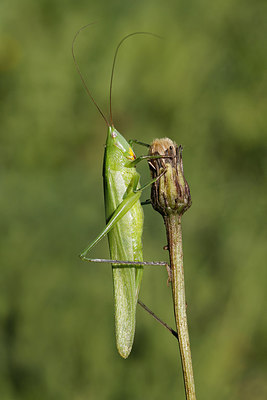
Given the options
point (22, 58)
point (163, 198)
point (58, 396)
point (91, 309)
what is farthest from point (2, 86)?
point (163, 198)

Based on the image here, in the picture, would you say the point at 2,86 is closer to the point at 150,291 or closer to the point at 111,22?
the point at 111,22

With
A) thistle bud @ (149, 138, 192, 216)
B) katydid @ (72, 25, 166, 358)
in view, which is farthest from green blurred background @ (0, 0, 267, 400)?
thistle bud @ (149, 138, 192, 216)

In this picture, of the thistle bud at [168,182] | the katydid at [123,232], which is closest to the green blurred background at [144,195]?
the katydid at [123,232]

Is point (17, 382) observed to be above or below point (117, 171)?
below

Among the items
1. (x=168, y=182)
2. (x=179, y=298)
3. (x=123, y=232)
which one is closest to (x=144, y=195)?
(x=123, y=232)

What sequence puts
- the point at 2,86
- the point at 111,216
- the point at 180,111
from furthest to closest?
the point at 2,86 < the point at 180,111 < the point at 111,216

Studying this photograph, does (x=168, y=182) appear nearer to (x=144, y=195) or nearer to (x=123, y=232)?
(x=123, y=232)

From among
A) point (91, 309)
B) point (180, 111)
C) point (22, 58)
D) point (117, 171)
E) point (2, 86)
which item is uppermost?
point (22, 58)
